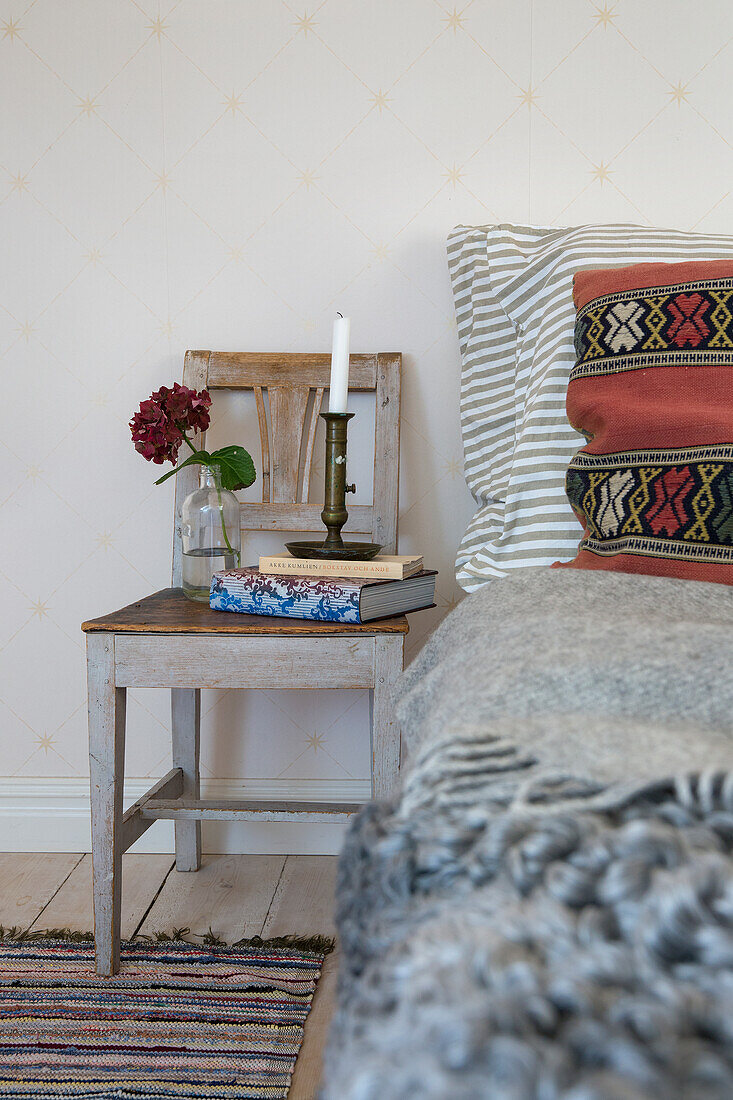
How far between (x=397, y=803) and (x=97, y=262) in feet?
4.55

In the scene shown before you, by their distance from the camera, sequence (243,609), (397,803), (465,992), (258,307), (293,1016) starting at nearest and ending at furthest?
(465,992) < (397,803) < (293,1016) < (243,609) < (258,307)

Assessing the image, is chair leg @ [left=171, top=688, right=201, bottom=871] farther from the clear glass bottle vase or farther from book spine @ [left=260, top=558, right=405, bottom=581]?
book spine @ [left=260, top=558, right=405, bottom=581]

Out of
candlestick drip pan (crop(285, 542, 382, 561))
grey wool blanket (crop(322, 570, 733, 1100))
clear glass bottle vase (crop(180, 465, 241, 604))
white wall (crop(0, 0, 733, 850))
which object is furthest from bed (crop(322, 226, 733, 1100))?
white wall (crop(0, 0, 733, 850))

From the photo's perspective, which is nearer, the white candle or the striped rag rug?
the striped rag rug

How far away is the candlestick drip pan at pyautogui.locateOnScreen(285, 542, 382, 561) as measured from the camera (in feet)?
4.10

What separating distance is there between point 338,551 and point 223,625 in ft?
0.71

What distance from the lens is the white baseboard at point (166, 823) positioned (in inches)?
62.4

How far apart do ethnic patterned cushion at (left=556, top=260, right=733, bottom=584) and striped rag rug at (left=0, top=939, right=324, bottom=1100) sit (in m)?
0.69

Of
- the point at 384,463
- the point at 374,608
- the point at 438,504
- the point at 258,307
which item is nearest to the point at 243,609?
the point at 374,608

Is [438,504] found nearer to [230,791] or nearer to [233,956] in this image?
[230,791]

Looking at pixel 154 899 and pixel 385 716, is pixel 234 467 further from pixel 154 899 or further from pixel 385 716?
pixel 154 899

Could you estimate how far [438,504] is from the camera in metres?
1.55

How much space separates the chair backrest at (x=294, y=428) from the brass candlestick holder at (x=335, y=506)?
127mm

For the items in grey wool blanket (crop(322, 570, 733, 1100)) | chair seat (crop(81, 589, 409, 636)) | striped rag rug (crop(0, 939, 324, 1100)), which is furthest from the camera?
chair seat (crop(81, 589, 409, 636))
